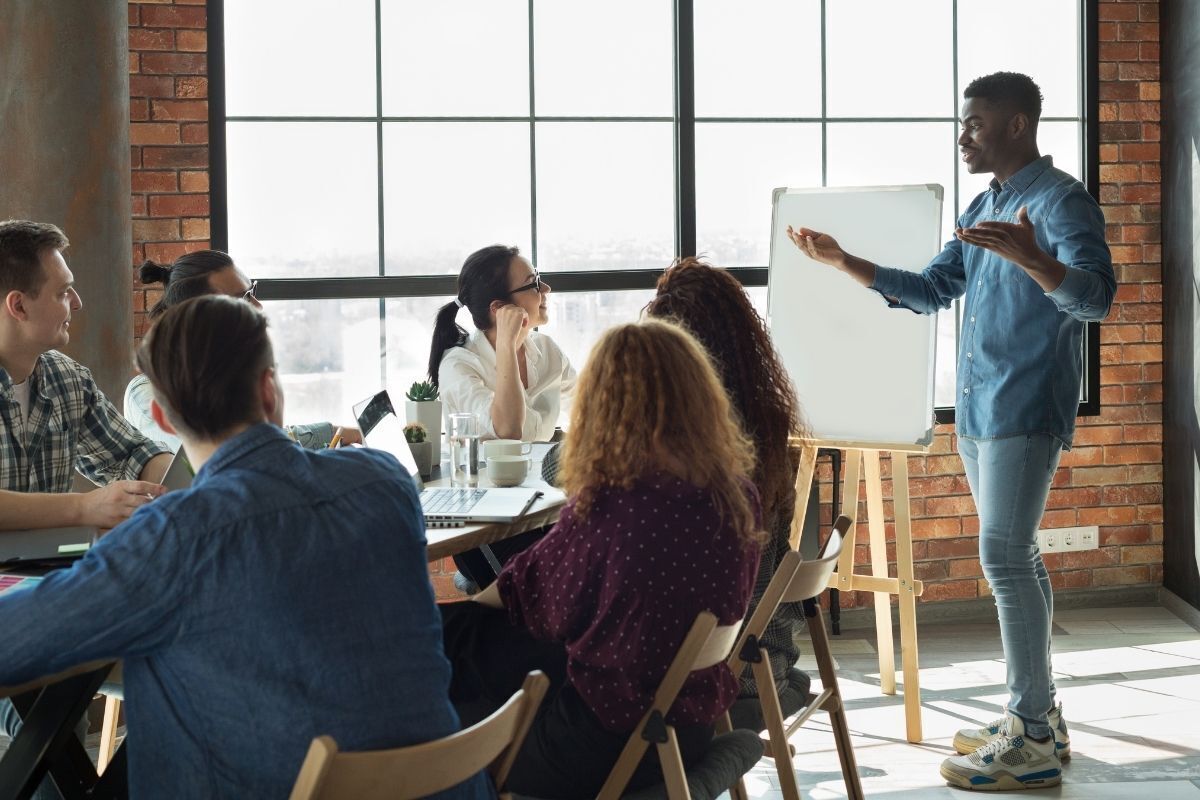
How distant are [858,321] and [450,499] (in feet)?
5.82

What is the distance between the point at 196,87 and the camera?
13.3 feet

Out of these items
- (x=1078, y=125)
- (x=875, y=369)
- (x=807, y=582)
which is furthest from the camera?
(x=1078, y=125)

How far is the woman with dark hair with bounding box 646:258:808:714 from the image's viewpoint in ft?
7.74

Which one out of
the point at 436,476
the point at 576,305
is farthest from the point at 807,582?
the point at 576,305

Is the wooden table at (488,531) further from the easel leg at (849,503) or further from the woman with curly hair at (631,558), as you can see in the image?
the easel leg at (849,503)

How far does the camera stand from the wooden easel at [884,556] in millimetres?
3415

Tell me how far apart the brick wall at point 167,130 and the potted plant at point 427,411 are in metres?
1.58

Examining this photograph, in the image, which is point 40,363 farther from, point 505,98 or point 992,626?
point 992,626

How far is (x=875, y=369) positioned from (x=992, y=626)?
1307mm

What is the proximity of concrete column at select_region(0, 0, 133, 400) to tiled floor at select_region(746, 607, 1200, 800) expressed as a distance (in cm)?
216

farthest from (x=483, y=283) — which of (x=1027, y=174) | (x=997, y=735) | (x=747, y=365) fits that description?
(x=997, y=735)

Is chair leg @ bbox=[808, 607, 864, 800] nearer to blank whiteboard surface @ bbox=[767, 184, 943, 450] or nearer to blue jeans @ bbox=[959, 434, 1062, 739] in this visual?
blue jeans @ bbox=[959, 434, 1062, 739]

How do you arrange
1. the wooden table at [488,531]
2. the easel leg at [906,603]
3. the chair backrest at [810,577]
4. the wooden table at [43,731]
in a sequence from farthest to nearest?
1. the easel leg at [906,603]
2. the chair backrest at [810,577]
3. the wooden table at [488,531]
4. the wooden table at [43,731]

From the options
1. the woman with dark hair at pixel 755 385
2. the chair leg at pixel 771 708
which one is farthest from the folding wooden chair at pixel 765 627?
the woman with dark hair at pixel 755 385
